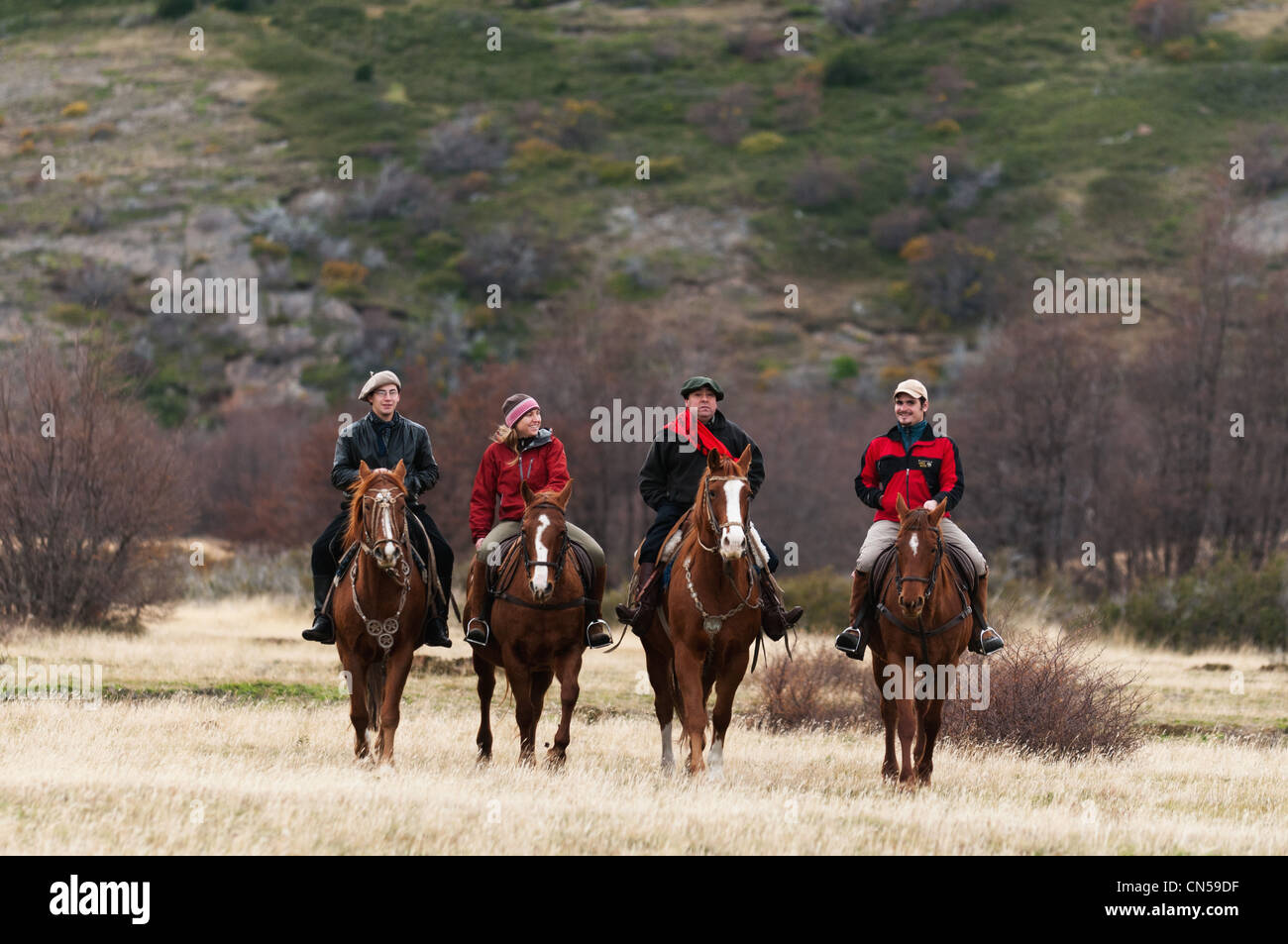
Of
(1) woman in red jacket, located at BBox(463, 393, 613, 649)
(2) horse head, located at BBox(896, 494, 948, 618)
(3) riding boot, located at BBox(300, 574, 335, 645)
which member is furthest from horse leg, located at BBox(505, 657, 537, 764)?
(2) horse head, located at BBox(896, 494, 948, 618)

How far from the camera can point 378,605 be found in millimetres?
11758

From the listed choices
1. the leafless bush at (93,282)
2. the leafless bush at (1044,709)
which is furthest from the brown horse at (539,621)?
the leafless bush at (93,282)

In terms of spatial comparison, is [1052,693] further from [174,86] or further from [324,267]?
[174,86]

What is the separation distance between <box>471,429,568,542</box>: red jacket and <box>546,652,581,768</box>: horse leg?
1.51 metres

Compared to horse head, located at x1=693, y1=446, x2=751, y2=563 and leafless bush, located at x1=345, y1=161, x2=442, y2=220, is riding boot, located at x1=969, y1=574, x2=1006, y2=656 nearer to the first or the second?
horse head, located at x1=693, y1=446, x2=751, y2=563

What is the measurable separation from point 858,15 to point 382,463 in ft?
316

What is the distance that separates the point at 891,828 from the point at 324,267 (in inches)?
2555

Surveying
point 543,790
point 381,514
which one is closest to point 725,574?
point 543,790

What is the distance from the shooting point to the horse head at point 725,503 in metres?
10.6

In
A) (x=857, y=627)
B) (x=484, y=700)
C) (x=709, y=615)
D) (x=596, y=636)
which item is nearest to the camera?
(x=709, y=615)

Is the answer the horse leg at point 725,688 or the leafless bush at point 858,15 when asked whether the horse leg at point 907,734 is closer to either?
the horse leg at point 725,688

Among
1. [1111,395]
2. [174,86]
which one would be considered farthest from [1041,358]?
[174,86]

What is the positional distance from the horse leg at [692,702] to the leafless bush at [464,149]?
7327 centimetres

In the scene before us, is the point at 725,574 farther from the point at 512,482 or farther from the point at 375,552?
the point at 375,552
